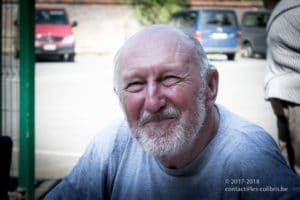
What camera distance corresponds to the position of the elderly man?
1325 mm

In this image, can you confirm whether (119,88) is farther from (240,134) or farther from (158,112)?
(240,134)

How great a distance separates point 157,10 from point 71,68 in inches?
71.7

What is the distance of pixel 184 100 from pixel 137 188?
0.28 meters

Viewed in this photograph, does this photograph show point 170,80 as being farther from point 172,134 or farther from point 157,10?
point 157,10

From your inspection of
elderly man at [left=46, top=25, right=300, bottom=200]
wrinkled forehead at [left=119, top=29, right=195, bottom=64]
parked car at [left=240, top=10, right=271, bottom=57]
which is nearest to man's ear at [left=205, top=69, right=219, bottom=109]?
elderly man at [left=46, top=25, right=300, bottom=200]

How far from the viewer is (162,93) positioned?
1.33 m

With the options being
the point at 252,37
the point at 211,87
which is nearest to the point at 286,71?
the point at 211,87

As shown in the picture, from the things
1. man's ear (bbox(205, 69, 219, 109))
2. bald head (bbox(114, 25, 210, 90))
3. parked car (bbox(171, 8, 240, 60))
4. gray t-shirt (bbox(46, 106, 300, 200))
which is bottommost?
parked car (bbox(171, 8, 240, 60))

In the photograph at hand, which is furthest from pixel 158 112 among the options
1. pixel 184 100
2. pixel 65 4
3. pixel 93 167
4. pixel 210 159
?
pixel 65 4

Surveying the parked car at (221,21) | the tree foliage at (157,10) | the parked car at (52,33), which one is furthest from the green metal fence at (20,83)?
the parked car at (221,21)

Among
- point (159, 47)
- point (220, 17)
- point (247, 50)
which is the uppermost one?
point (159, 47)

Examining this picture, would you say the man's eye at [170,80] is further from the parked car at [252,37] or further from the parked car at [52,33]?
the parked car at [252,37]

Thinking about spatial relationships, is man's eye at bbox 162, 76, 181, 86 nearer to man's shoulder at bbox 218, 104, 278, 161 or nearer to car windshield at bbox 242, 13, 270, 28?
man's shoulder at bbox 218, 104, 278, 161

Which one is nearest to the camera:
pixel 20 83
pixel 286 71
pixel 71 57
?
pixel 286 71
